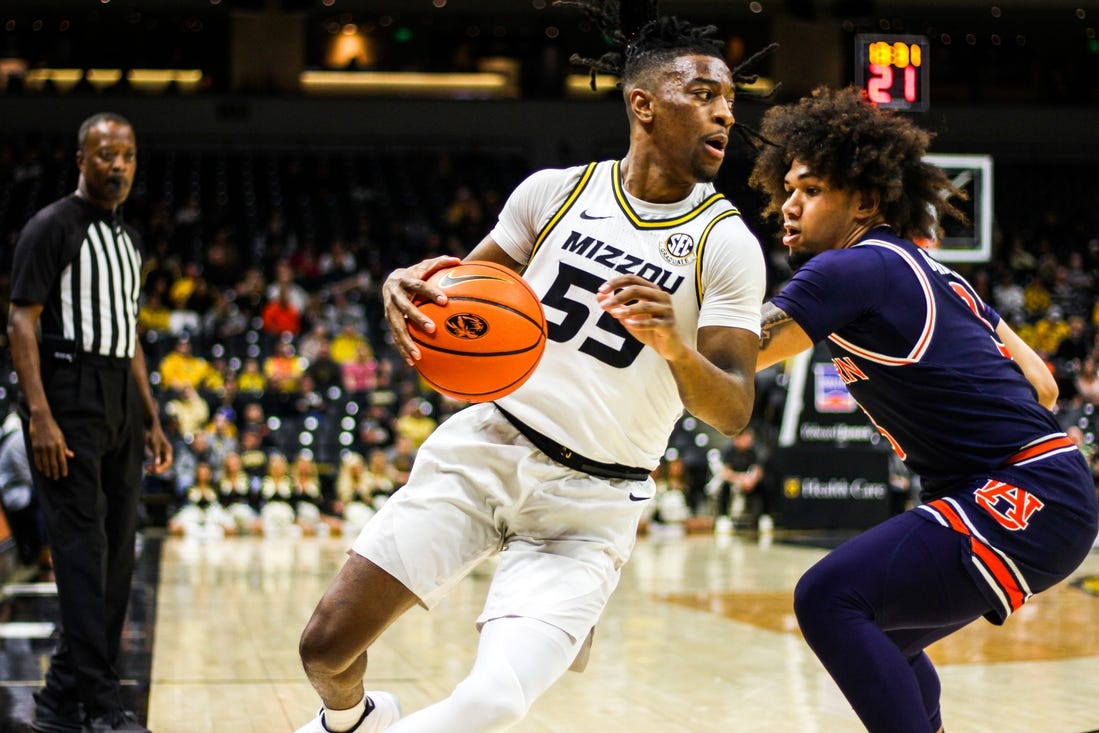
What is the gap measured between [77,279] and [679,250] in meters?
2.57

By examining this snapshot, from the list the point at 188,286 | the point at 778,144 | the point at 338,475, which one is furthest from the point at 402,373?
the point at 778,144

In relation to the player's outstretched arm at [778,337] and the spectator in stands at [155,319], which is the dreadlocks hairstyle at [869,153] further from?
the spectator in stands at [155,319]

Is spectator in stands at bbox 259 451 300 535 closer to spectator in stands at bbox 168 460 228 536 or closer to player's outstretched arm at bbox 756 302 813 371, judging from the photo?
spectator in stands at bbox 168 460 228 536

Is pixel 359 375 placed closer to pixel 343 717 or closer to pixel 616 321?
pixel 343 717

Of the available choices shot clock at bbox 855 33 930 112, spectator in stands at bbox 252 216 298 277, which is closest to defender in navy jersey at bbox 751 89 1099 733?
shot clock at bbox 855 33 930 112

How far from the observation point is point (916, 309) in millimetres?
3354

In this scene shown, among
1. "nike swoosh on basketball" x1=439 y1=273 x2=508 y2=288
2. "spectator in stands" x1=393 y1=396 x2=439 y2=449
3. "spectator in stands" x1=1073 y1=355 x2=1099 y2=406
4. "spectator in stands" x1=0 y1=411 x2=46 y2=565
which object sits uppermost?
"nike swoosh on basketball" x1=439 y1=273 x2=508 y2=288

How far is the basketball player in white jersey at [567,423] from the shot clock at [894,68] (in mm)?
5024

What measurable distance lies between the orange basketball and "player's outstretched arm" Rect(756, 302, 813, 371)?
589 mm

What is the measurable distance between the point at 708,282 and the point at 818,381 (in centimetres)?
974

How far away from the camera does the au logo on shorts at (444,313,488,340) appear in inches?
121

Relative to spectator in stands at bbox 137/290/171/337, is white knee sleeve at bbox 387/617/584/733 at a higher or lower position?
higher

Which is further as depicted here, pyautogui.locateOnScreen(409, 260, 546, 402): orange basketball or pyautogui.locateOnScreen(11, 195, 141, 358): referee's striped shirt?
pyautogui.locateOnScreen(11, 195, 141, 358): referee's striped shirt

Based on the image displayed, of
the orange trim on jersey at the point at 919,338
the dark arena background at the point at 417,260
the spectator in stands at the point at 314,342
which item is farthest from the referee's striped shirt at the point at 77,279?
the spectator in stands at the point at 314,342
